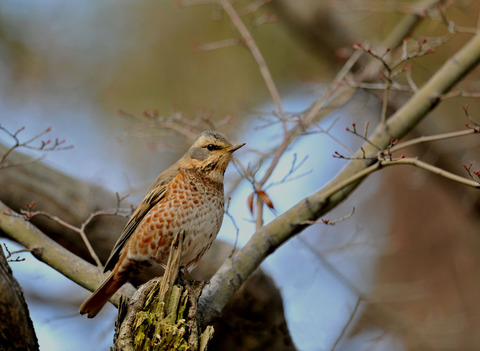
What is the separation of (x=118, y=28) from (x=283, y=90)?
3821 mm

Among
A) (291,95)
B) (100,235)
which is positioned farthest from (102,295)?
(291,95)

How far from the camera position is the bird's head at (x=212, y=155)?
4621 millimetres

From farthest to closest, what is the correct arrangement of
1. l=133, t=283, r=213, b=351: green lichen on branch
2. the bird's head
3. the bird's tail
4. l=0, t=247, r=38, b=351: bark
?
the bird's head
the bird's tail
l=133, t=283, r=213, b=351: green lichen on branch
l=0, t=247, r=38, b=351: bark

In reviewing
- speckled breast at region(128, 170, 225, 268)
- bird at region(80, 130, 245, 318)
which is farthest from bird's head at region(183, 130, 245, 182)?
speckled breast at region(128, 170, 225, 268)

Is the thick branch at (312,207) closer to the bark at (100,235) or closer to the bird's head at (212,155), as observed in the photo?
the bird's head at (212,155)

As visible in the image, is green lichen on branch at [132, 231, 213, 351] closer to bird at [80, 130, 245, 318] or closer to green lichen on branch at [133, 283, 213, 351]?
green lichen on branch at [133, 283, 213, 351]

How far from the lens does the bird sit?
423 cm

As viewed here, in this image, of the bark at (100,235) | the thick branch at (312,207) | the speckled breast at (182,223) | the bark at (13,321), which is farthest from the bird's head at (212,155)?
the bark at (13,321)

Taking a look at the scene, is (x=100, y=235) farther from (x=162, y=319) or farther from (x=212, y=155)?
(x=162, y=319)

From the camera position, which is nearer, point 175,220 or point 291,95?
point 175,220

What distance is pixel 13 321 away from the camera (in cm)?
271

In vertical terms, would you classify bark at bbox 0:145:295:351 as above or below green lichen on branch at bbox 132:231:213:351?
above

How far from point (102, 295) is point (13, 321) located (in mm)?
1390

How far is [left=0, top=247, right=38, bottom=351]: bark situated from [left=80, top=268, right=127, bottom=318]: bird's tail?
47.7 inches
